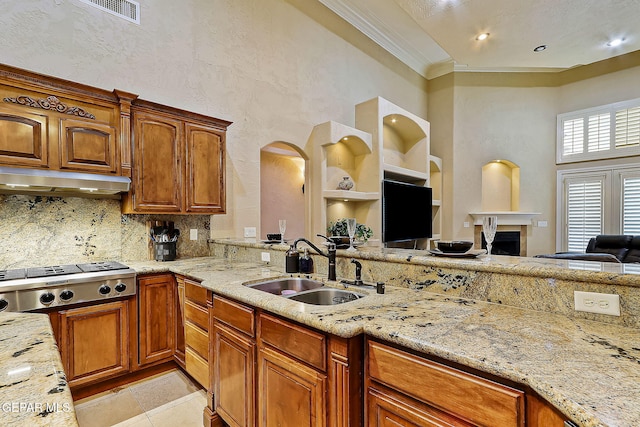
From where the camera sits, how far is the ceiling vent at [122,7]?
2.79 meters

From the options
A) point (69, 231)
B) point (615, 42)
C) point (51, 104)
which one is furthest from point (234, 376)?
point (615, 42)

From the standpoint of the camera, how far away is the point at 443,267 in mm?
1643

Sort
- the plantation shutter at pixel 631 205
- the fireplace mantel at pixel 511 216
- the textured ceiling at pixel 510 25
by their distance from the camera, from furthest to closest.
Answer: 1. the fireplace mantel at pixel 511 216
2. the plantation shutter at pixel 631 205
3. the textured ceiling at pixel 510 25

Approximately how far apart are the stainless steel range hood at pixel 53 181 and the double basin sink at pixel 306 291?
138 cm

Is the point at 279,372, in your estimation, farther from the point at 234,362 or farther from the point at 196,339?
the point at 196,339

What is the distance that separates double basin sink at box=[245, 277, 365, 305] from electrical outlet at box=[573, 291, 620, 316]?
0.94 m

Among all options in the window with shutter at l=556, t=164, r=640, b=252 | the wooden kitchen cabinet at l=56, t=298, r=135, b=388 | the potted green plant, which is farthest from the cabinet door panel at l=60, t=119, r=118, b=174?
the window with shutter at l=556, t=164, r=640, b=252

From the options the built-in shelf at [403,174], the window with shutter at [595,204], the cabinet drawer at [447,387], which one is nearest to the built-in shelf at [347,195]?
the built-in shelf at [403,174]

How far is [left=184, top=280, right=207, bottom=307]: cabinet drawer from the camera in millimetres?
2219

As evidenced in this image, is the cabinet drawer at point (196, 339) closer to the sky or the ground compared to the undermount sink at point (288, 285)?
closer to the ground

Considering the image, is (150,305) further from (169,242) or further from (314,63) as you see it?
(314,63)

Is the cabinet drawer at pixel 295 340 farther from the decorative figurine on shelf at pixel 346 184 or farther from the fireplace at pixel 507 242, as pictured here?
the fireplace at pixel 507 242

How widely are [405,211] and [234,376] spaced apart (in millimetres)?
4000

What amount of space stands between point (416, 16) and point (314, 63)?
1.41 meters
